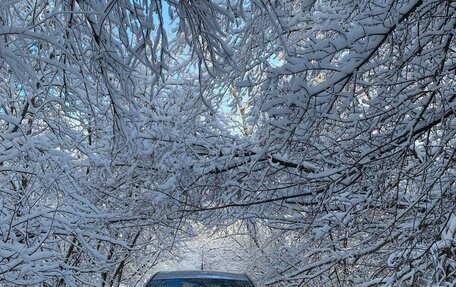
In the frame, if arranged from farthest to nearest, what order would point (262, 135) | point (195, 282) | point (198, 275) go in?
point (262, 135), point (198, 275), point (195, 282)

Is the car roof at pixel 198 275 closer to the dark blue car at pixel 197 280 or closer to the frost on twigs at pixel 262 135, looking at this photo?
the dark blue car at pixel 197 280

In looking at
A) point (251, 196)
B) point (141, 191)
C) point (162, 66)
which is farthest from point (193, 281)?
point (141, 191)

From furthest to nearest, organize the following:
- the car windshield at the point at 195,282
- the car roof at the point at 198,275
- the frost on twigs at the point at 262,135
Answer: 1. the car roof at the point at 198,275
2. the car windshield at the point at 195,282
3. the frost on twigs at the point at 262,135

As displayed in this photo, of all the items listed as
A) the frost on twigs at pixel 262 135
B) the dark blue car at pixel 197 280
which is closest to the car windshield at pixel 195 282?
the dark blue car at pixel 197 280

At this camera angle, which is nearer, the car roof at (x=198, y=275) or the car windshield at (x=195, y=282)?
the car windshield at (x=195, y=282)

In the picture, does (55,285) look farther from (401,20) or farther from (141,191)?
(401,20)

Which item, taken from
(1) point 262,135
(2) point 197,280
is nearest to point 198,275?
(2) point 197,280

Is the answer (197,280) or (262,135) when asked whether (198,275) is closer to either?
(197,280)

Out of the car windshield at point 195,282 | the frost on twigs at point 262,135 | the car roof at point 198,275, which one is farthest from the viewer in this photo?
the car roof at point 198,275

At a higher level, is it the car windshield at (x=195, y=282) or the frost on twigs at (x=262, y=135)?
the frost on twigs at (x=262, y=135)

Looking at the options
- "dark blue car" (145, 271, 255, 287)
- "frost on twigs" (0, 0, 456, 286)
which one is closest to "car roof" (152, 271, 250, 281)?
"dark blue car" (145, 271, 255, 287)

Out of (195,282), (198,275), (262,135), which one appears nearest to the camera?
(195,282)

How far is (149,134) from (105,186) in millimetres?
1341

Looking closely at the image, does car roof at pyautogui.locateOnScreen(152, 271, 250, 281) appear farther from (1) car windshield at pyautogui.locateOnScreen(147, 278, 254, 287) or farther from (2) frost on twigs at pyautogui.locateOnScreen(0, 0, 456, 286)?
(2) frost on twigs at pyautogui.locateOnScreen(0, 0, 456, 286)
